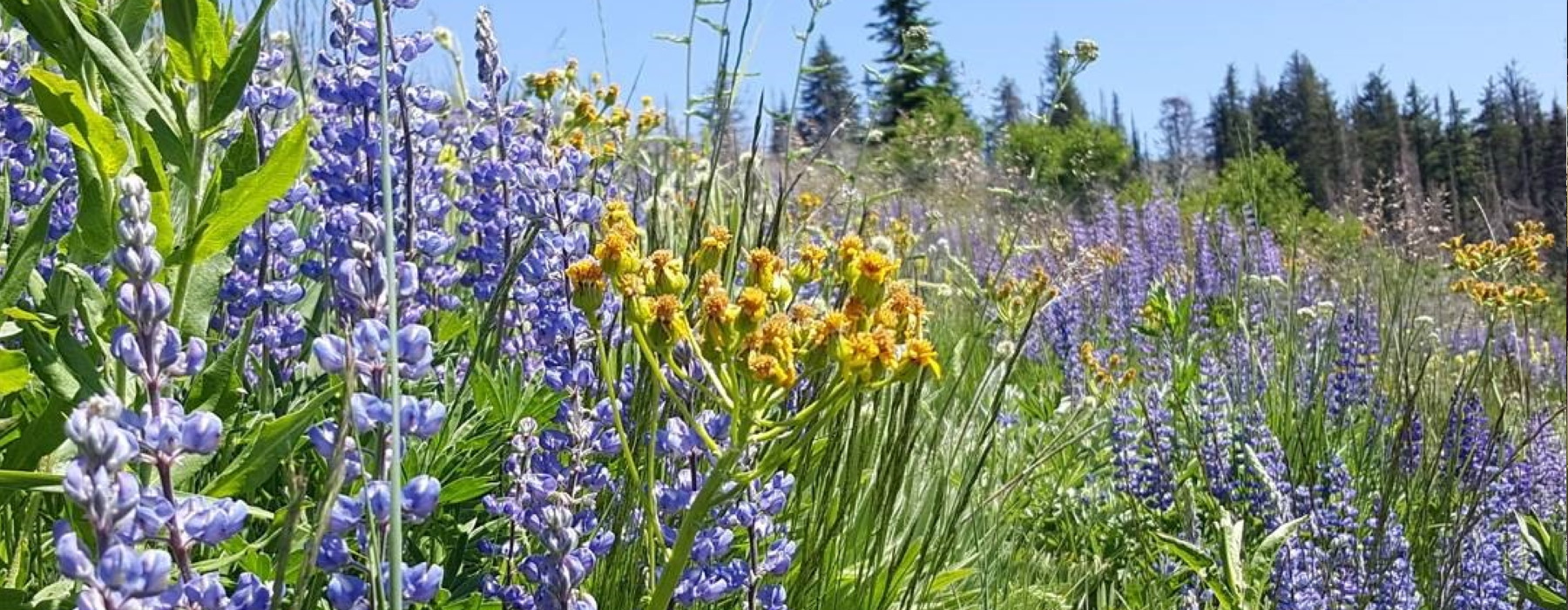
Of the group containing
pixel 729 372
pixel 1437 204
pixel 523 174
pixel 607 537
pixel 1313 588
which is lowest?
pixel 1313 588

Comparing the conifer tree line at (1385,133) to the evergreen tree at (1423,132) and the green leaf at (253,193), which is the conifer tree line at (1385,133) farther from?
the green leaf at (253,193)

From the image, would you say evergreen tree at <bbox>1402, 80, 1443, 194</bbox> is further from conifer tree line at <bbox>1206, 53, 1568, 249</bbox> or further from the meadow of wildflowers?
the meadow of wildflowers

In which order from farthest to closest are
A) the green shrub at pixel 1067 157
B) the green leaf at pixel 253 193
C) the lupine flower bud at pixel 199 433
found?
the green shrub at pixel 1067 157, the green leaf at pixel 253 193, the lupine flower bud at pixel 199 433

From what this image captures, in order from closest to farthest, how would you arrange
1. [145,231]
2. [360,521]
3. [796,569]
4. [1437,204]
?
[145,231] < [360,521] < [796,569] < [1437,204]

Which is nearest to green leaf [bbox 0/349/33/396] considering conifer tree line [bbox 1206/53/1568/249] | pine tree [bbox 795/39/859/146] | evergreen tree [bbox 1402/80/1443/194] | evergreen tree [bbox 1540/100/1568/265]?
pine tree [bbox 795/39/859/146]

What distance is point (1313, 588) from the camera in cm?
198

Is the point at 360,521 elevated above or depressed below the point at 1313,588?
above

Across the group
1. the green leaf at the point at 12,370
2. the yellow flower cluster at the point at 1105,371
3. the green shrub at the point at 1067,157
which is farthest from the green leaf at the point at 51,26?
the yellow flower cluster at the point at 1105,371

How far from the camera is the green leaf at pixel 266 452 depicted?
862 millimetres

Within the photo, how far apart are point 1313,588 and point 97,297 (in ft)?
5.42

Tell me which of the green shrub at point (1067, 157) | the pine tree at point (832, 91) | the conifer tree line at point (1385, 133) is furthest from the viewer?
the conifer tree line at point (1385, 133)

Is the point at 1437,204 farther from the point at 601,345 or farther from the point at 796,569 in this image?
the point at 601,345

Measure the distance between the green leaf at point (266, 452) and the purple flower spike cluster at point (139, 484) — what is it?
0.17ft

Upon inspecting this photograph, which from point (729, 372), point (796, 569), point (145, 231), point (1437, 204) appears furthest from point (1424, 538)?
point (1437, 204)
